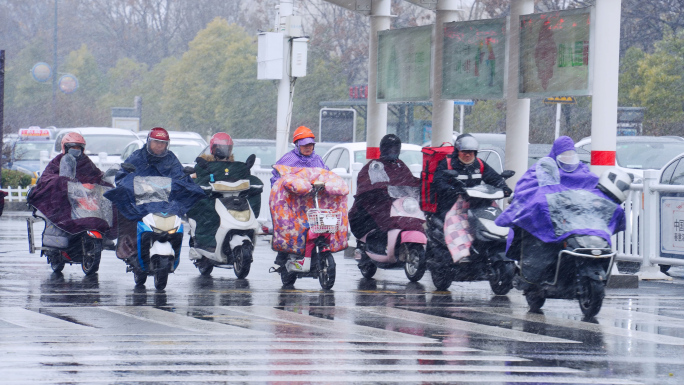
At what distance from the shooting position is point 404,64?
58.7 ft

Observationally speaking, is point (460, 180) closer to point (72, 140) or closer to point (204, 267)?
point (204, 267)

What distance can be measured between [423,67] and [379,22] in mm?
1229

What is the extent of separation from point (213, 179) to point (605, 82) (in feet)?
14.4

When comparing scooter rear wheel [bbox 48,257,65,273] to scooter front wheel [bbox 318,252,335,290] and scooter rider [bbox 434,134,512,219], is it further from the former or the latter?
scooter rider [bbox 434,134,512,219]

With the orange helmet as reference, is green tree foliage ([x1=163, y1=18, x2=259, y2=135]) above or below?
above

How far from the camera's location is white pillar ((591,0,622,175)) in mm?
12875

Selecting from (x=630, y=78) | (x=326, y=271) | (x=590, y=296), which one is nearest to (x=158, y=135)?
(x=326, y=271)

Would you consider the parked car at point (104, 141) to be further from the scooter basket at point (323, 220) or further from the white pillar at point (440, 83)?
the scooter basket at point (323, 220)

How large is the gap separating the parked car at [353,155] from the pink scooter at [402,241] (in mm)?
7781

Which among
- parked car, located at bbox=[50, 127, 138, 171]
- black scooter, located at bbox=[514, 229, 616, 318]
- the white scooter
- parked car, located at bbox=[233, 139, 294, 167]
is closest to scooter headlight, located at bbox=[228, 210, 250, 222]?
the white scooter

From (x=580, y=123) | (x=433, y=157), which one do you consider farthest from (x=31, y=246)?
(x=580, y=123)

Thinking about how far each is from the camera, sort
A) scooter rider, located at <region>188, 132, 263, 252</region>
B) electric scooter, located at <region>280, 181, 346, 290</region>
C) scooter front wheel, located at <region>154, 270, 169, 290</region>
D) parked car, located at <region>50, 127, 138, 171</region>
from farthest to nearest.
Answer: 1. parked car, located at <region>50, 127, 138, 171</region>
2. scooter rider, located at <region>188, 132, 263, 252</region>
3. electric scooter, located at <region>280, 181, 346, 290</region>
4. scooter front wheel, located at <region>154, 270, 169, 290</region>

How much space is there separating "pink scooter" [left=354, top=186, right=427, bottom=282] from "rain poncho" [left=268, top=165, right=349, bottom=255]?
0.74 meters

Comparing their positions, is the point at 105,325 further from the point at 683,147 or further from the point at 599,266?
the point at 683,147
